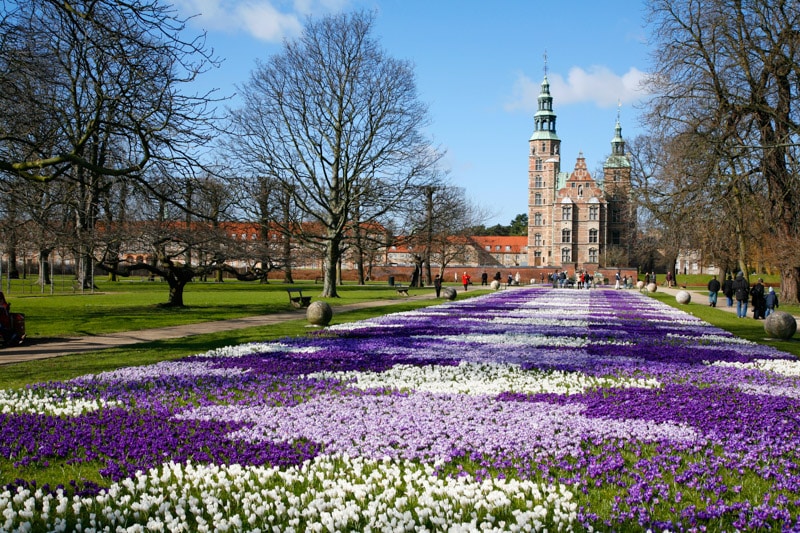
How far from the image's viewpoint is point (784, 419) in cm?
888

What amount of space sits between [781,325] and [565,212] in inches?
4616

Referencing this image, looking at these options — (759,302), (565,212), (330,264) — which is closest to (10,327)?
(330,264)

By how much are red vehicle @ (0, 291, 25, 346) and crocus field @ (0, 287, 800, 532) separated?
5.15m

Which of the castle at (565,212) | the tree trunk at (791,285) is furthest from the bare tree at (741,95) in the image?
the castle at (565,212)

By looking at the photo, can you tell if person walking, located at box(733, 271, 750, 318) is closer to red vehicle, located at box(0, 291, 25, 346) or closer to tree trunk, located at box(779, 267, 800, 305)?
tree trunk, located at box(779, 267, 800, 305)

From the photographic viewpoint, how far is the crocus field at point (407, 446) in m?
5.48

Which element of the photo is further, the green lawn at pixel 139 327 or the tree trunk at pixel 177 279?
the tree trunk at pixel 177 279

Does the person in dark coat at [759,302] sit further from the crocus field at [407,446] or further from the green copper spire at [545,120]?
the green copper spire at [545,120]

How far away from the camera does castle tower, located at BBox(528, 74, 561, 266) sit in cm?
13964

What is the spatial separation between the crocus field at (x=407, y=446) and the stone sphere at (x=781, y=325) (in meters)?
5.76

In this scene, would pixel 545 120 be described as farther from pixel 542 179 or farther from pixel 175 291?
pixel 175 291

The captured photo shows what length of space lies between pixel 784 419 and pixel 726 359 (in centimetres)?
638

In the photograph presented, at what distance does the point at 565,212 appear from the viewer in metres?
134

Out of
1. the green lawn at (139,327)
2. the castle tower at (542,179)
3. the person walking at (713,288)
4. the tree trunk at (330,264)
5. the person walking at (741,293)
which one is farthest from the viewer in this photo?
the castle tower at (542,179)
